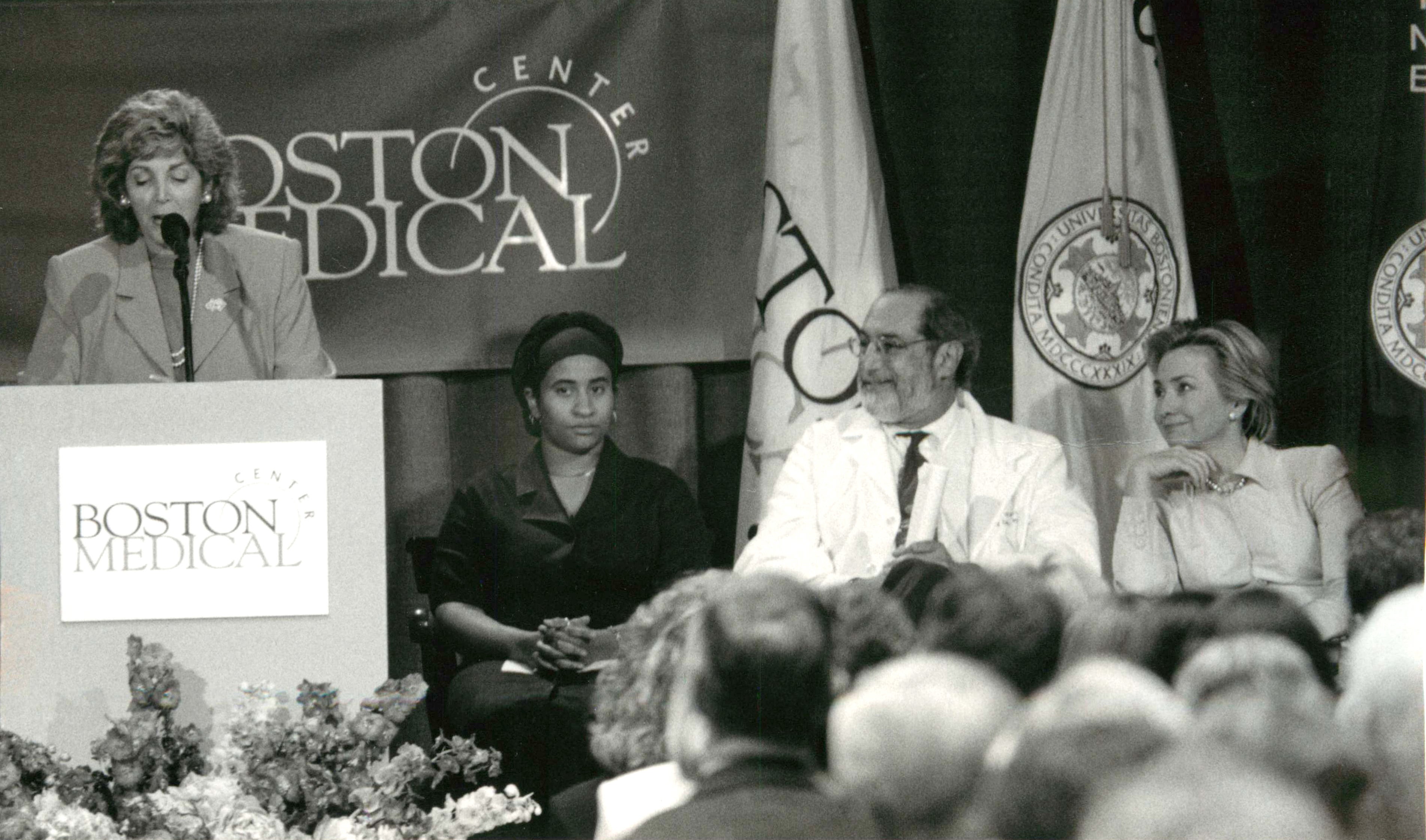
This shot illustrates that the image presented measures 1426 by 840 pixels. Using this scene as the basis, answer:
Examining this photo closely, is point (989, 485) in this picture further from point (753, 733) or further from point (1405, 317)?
point (1405, 317)

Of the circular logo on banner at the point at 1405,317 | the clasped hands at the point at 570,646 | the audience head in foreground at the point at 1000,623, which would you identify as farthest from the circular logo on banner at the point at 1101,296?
the clasped hands at the point at 570,646

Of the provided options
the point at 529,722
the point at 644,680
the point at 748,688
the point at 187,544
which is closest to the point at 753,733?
the point at 748,688

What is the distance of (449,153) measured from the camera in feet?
13.7

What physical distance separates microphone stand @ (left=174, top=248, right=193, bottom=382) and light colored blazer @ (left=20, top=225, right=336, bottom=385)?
7.5 inches

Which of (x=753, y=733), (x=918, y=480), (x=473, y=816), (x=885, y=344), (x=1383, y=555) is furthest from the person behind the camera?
(x=885, y=344)

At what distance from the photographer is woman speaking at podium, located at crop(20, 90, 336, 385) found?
13.5 ft

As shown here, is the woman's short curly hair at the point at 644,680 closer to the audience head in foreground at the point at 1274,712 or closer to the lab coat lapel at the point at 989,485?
the lab coat lapel at the point at 989,485

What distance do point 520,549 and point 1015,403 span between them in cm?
130


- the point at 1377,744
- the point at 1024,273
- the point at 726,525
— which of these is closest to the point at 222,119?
the point at 726,525

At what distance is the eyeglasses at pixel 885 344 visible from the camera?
4121 mm

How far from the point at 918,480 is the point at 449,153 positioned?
1432mm

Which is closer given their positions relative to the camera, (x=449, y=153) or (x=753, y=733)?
(x=753, y=733)

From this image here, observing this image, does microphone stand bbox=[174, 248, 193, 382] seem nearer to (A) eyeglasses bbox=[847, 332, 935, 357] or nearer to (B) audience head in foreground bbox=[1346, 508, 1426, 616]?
(A) eyeglasses bbox=[847, 332, 935, 357]

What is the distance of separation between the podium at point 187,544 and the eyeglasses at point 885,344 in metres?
1.21
